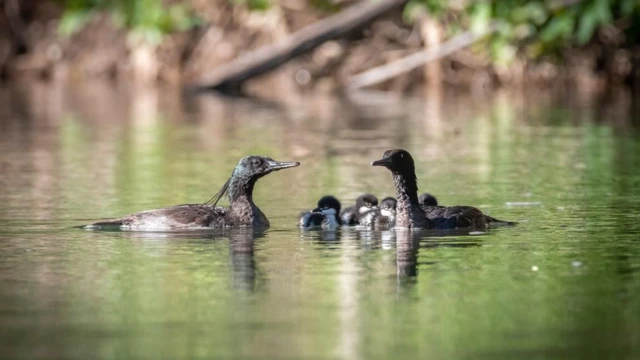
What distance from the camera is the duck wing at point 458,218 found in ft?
41.3

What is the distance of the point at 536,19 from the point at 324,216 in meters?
20.0

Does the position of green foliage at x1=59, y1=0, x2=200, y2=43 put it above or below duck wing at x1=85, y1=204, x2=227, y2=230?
above

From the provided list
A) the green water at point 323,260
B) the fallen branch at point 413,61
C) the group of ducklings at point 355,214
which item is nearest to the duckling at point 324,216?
the group of ducklings at point 355,214

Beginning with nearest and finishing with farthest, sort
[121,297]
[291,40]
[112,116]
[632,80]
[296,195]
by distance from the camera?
[121,297] → [296,195] → [112,116] → [291,40] → [632,80]

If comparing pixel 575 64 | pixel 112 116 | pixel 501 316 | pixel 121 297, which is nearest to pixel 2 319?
pixel 121 297

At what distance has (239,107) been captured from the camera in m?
31.0

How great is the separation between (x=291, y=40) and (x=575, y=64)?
874cm

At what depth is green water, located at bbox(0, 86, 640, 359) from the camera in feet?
26.4

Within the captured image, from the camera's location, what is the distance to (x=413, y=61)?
113 ft

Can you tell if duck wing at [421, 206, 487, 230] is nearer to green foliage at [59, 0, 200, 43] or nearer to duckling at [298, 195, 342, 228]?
duckling at [298, 195, 342, 228]

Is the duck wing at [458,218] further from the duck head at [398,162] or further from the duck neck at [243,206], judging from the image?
the duck neck at [243,206]

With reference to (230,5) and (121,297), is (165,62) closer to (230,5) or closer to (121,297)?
(230,5)

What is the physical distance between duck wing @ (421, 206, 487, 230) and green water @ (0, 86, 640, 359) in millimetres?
238

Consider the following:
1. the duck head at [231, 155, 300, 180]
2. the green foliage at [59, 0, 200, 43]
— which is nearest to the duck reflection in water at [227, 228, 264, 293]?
the duck head at [231, 155, 300, 180]
